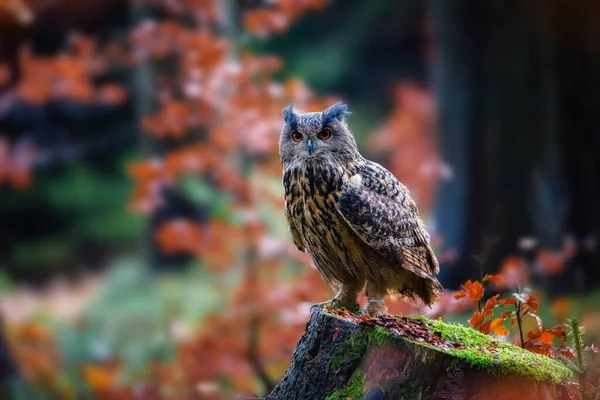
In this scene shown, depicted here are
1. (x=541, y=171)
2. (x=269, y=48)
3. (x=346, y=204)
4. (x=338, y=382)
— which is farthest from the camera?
(x=269, y=48)

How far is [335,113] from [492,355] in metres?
1.34

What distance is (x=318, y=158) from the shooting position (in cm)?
315

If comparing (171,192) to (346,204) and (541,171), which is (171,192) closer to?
(541,171)

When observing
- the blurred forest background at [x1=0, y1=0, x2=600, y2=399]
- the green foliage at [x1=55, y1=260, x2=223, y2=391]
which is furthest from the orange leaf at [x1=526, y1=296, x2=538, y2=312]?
the green foliage at [x1=55, y1=260, x2=223, y2=391]

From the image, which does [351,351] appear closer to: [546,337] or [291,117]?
[546,337]

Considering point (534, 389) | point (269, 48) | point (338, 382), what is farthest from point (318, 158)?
point (269, 48)

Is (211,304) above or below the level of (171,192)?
below

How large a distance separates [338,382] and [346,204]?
2.55ft

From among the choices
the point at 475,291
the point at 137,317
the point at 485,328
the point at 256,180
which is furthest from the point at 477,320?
the point at 137,317

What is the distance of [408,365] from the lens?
91.5 inches

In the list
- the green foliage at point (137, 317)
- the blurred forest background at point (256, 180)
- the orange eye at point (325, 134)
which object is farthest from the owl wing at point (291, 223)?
A: the green foliage at point (137, 317)

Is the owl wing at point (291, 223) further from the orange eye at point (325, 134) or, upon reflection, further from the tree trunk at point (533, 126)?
the tree trunk at point (533, 126)

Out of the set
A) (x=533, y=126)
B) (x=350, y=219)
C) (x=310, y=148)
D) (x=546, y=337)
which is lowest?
(x=546, y=337)

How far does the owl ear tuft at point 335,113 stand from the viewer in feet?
10.6
